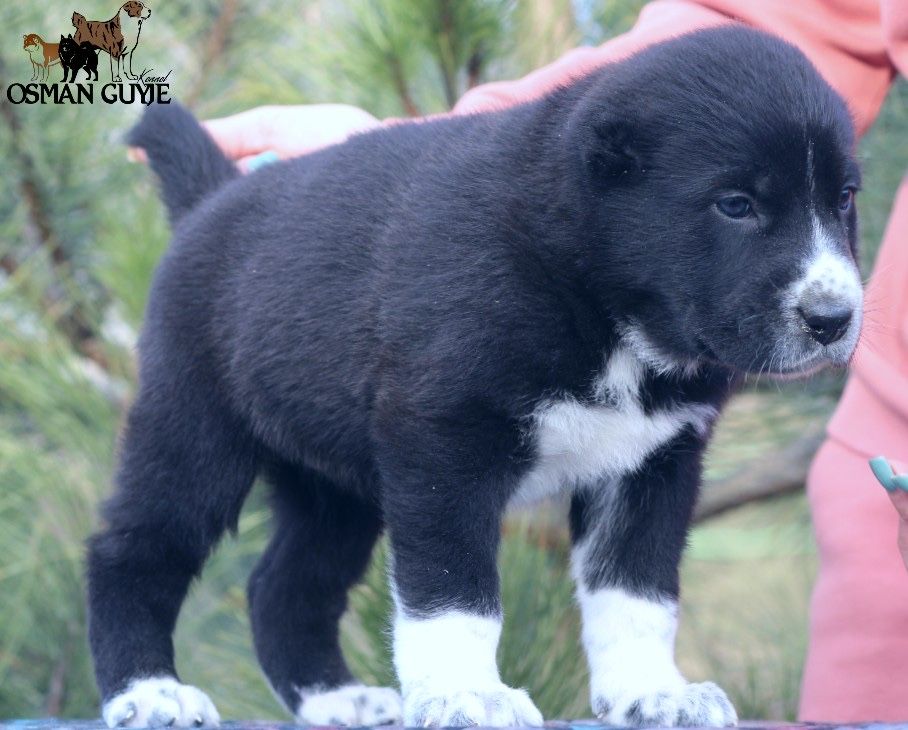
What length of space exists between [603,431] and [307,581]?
741mm

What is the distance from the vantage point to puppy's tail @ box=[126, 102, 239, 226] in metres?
2.65

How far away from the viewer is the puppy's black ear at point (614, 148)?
6.59 ft

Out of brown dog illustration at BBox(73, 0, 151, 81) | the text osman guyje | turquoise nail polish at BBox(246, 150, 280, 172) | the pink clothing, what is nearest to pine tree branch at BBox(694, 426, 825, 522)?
the pink clothing

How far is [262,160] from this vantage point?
2.69 meters

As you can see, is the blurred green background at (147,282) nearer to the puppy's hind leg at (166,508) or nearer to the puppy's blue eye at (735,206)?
the puppy's hind leg at (166,508)

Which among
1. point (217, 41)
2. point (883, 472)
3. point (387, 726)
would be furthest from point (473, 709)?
point (217, 41)

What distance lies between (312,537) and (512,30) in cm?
155

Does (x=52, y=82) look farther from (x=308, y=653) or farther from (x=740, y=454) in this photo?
(x=740, y=454)

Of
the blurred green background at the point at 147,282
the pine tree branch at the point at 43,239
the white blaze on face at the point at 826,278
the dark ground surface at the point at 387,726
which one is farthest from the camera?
the pine tree branch at the point at 43,239

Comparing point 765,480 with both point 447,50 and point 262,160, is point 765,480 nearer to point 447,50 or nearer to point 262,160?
point 447,50

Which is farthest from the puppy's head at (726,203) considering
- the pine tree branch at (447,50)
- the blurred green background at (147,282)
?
the pine tree branch at (447,50)

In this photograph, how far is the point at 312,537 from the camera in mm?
2572

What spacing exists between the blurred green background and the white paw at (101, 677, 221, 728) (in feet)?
2.85

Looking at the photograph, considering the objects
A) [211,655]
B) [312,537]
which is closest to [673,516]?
[312,537]
